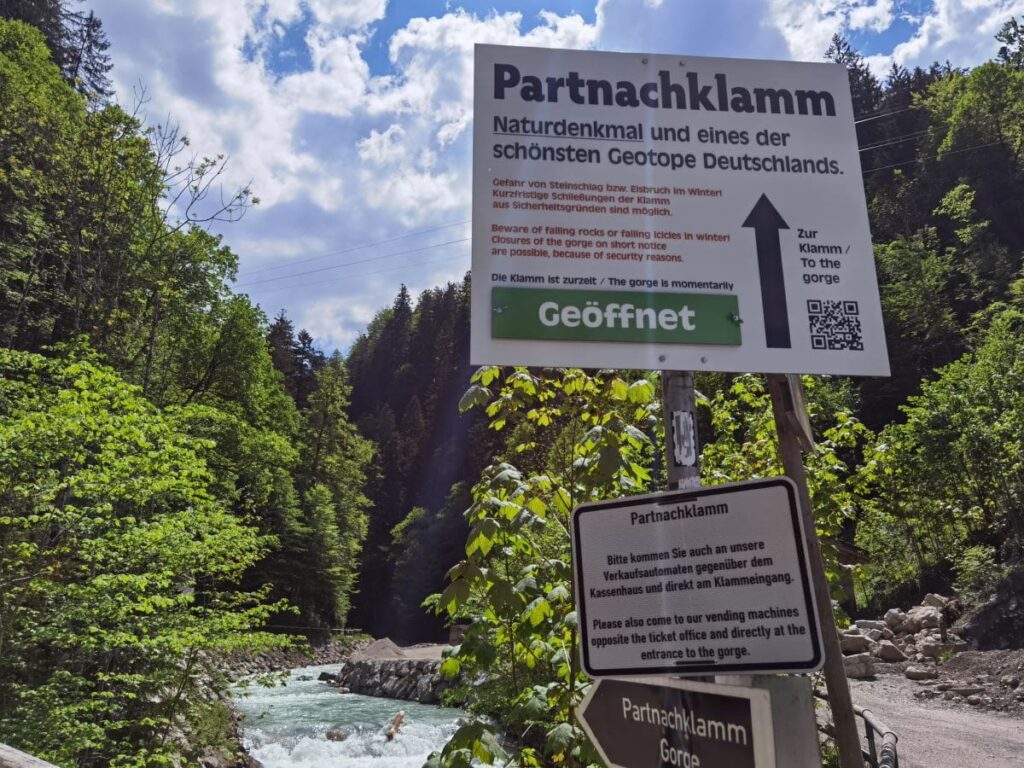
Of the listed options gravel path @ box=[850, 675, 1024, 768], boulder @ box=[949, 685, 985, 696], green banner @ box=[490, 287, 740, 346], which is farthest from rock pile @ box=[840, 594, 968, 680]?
green banner @ box=[490, 287, 740, 346]

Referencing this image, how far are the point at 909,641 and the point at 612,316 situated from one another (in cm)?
2315

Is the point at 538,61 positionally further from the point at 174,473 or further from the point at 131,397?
the point at 131,397

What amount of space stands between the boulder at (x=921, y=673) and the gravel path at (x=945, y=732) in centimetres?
128

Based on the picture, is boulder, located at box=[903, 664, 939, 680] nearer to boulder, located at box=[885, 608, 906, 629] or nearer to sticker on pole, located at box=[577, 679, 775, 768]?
boulder, located at box=[885, 608, 906, 629]

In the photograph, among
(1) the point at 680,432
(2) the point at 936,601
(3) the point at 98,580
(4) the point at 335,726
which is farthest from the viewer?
(2) the point at 936,601

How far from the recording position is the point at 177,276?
22.2 m

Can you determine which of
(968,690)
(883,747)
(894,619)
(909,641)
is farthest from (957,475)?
(883,747)

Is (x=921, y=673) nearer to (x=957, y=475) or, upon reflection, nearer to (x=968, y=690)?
(x=968, y=690)

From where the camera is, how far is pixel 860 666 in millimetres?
17375

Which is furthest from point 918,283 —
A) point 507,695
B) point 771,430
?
point 507,695

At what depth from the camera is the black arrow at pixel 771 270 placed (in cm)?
202

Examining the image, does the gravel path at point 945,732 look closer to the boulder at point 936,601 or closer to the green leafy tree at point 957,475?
the boulder at point 936,601

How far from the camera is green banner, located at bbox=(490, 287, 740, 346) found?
196cm

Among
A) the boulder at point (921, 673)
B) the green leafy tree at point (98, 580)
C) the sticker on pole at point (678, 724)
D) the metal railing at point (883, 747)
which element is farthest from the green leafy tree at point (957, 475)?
the sticker on pole at point (678, 724)
